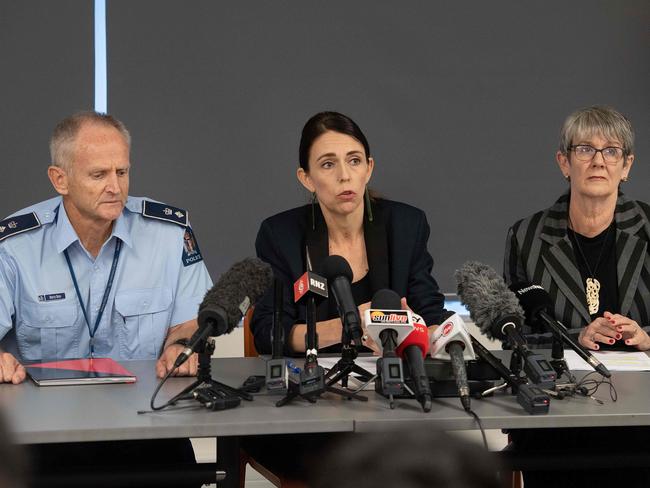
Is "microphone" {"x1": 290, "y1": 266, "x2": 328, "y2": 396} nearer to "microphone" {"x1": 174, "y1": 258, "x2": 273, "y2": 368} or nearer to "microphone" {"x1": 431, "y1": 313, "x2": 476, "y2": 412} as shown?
"microphone" {"x1": 174, "y1": 258, "x2": 273, "y2": 368}

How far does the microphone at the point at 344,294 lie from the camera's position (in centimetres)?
207

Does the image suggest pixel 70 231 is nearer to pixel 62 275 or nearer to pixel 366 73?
pixel 62 275

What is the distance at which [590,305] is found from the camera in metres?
3.13

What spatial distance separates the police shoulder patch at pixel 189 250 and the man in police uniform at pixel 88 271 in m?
0.06

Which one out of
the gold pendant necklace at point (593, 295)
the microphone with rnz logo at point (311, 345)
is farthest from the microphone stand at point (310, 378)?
the gold pendant necklace at point (593, 295)

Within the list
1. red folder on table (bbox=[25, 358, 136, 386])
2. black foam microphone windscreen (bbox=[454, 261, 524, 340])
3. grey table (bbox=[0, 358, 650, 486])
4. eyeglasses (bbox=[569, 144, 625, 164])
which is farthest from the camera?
eyeglasses (bbox=[569, 144, 625, 164])

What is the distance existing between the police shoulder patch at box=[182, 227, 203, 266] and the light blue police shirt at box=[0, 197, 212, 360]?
4 cm

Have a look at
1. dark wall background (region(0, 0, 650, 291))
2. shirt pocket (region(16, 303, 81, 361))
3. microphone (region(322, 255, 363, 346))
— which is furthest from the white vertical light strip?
microphone (region(322, 255, 363, 346))

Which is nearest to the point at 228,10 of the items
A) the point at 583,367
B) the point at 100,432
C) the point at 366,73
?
the point at 366,73

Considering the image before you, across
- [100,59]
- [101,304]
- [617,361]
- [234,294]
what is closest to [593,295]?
[617,361]

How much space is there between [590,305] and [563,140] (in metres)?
0.60

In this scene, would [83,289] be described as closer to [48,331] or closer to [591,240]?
[48,331]

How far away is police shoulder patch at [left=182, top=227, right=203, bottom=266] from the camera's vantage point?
10.3ft

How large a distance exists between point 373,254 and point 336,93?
1.25 m
